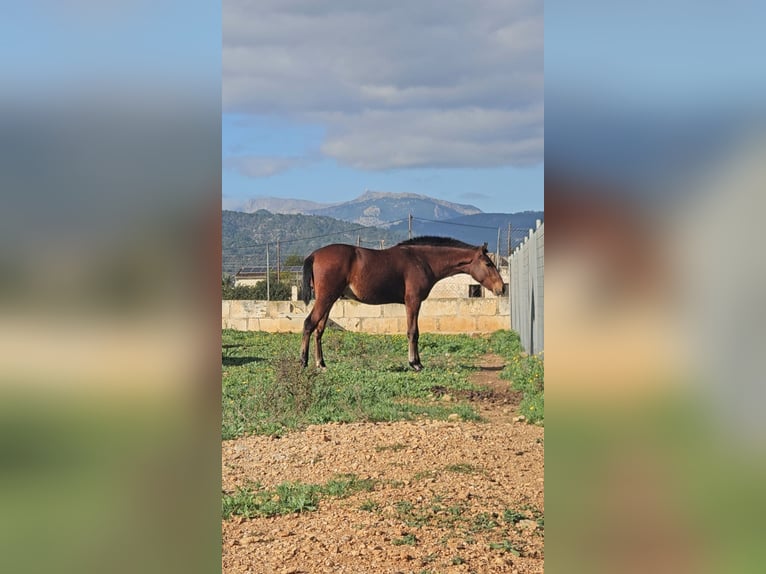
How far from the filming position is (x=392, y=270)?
37.6 feet

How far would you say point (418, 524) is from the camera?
12.1 ft

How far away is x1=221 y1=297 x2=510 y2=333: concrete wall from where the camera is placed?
15.7m

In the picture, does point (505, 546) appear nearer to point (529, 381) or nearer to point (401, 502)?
point (401, 502)

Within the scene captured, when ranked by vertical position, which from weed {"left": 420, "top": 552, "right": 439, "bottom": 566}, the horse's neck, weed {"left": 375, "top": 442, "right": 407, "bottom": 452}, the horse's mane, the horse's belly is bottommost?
weed {"left": 420, "top": 552, "right": 439, "bottom": 566}

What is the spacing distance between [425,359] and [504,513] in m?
7.65

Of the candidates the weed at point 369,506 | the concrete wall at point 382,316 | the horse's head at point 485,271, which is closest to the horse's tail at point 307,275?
the horse's head at point 485,271

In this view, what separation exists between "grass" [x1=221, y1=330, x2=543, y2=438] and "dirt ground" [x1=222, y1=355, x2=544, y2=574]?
35 centimetres

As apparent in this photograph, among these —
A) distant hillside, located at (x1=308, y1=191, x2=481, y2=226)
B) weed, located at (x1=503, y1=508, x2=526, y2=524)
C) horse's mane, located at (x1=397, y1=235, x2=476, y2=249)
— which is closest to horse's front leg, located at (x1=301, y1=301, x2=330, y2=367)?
horse's mane, located at (x1=397, y1=235, x2=476, y2=249)

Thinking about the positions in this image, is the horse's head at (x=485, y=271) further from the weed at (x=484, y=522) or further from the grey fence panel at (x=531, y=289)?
the weed at (x=484, y=522)

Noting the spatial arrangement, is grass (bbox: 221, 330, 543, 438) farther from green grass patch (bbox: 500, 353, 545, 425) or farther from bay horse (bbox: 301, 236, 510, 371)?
bay horse (bbox: 301, 236, 510, 371)
